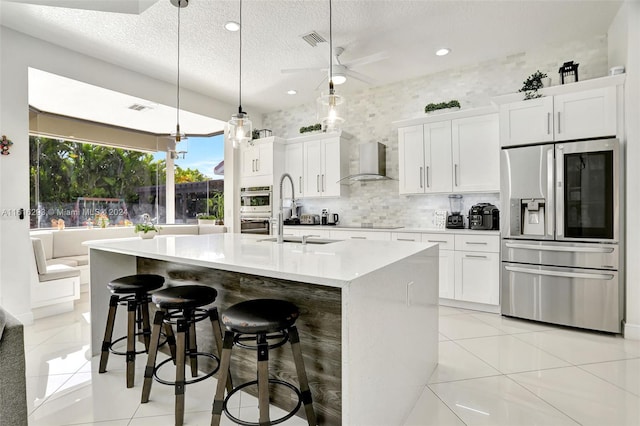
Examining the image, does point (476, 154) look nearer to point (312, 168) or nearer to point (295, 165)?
point (312, 168)

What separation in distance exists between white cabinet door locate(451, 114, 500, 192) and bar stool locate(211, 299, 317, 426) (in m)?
3.21

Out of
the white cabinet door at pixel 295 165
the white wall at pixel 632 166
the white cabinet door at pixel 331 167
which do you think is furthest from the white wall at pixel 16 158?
the white wall at pixel 632 166

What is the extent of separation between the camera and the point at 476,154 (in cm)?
396

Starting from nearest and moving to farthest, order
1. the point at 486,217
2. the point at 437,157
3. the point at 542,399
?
the point at 542,399, the point at 486,217, the point at 437,157

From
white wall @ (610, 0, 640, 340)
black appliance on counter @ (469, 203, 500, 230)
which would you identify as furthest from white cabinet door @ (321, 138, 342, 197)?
white wall @ (610, 0, 640, 340)

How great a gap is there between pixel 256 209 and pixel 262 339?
4282mm

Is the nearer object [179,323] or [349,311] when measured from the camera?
[349,311]

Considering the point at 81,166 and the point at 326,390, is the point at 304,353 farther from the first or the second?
the point at 81,166

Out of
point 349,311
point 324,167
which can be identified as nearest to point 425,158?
point 324,167

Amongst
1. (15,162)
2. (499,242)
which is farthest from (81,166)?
(499,242)

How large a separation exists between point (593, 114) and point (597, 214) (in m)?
0.97

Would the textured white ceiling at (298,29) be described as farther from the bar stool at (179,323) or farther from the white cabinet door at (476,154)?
the bar stool at (179,323)

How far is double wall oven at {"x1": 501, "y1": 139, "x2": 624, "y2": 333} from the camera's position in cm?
301

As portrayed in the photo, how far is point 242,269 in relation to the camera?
152 centimetres
